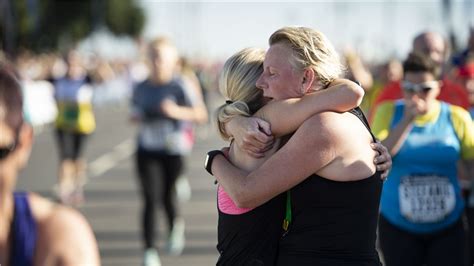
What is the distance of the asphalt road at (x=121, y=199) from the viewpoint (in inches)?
360

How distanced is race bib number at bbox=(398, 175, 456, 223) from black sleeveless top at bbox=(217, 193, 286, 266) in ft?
6.09

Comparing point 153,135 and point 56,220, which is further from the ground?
point 56,220

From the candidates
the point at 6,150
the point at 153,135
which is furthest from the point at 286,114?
the point at 153,135

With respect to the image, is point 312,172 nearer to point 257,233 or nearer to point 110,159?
point 257,233

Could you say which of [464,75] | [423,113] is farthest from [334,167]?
[464,75]

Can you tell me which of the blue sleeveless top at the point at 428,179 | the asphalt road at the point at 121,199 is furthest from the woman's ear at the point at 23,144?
the asphalt road at the point at 121,199

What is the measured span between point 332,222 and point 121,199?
32.7 ft

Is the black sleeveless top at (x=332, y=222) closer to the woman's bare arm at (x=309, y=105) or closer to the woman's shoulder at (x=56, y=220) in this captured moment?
the woman's bare arm at (x=309, y=105)

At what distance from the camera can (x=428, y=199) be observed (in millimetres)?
5035

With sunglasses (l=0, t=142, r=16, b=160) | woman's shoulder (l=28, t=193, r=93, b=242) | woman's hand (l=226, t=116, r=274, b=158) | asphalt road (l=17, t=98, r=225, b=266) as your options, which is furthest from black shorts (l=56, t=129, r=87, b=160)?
sunglasses (l=0, t=142, r=16, b=160)

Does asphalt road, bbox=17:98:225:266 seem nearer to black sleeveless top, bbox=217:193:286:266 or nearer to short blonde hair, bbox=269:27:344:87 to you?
black sleeveless top, bbox=217:193:286:266

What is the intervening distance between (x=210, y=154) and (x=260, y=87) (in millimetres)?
356

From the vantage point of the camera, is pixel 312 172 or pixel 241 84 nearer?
pixel 312 172

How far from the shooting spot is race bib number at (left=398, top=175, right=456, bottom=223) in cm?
501
